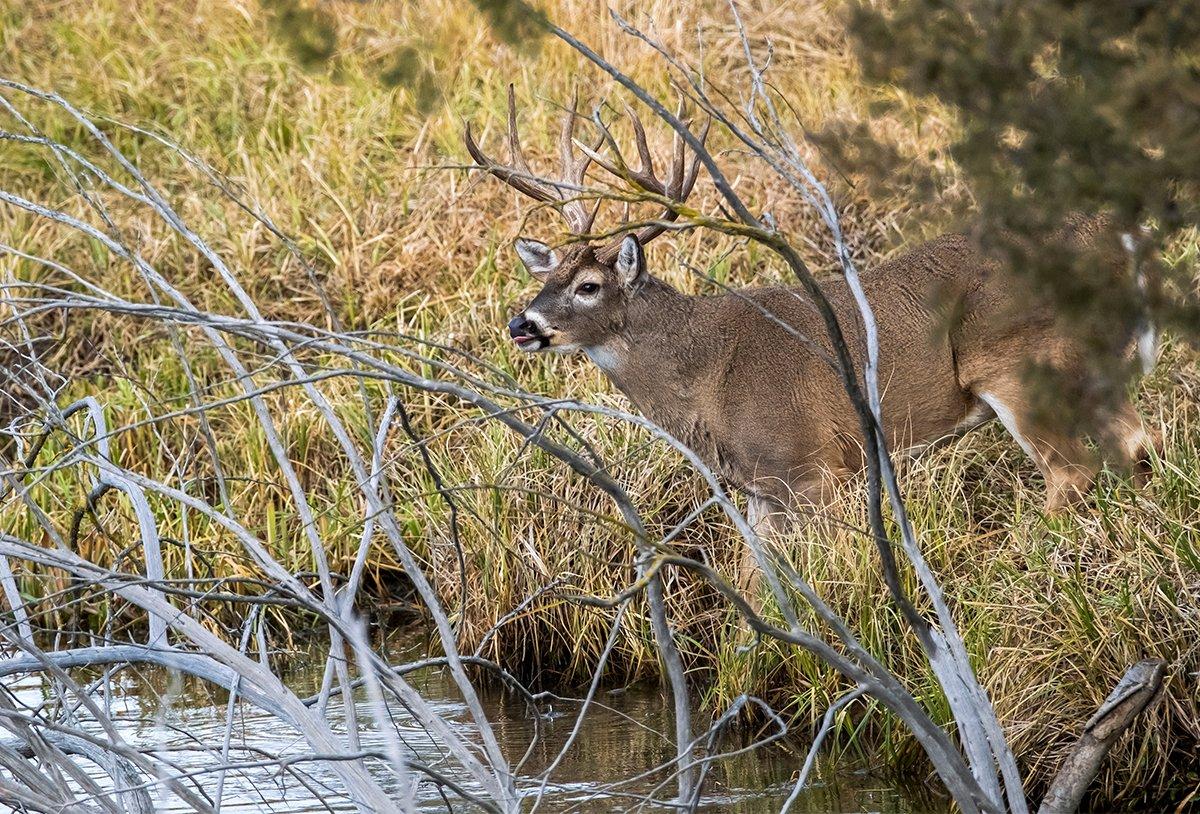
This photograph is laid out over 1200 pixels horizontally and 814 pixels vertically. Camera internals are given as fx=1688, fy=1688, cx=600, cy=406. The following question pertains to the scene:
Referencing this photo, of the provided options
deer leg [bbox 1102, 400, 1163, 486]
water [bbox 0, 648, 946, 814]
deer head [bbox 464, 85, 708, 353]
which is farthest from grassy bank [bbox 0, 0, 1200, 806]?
deer head [bbox 464, 85, 708, 353]

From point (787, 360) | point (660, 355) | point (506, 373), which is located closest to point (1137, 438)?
point (787, 360)

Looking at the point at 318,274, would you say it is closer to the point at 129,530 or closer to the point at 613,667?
the point at 129,530

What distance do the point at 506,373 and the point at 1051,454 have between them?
2.39 meters

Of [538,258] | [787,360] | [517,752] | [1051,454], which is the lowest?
[517,752]

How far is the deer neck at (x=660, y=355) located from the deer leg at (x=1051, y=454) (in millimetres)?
1160

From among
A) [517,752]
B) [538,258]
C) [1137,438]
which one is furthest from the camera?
[538,258]

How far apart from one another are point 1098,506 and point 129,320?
18.3 feet

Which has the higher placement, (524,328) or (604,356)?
(524,328)

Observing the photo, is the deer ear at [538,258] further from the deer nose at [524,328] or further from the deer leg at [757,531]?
the deer leg at [757,531]

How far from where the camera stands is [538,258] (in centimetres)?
691

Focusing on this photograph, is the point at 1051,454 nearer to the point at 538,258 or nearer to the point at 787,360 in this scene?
the point at 787,360

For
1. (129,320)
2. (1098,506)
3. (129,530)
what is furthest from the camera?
(129,320)

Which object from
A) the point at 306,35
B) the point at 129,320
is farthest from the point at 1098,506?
the point at 129,320

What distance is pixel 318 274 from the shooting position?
9398 millimetres
